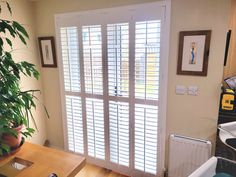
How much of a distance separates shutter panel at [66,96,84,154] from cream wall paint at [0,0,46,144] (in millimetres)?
479

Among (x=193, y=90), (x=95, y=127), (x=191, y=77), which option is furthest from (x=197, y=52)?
(x=95, y=127)

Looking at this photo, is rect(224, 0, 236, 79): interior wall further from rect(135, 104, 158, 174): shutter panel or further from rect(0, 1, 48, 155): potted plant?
rect(0, 1, 48, 155): potted plant

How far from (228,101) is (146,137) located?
3.07ft

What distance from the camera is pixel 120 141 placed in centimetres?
225

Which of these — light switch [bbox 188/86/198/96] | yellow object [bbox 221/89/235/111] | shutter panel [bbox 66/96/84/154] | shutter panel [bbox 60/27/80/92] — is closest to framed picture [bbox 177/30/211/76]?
light switch [bbox 188/86/198/96]

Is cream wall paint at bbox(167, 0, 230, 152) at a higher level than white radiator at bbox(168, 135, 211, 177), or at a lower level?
higher

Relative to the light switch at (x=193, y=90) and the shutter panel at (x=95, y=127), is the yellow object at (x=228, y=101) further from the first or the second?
the shutter panel at (x=95, y=127)

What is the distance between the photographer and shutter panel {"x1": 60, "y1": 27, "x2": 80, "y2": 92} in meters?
2.26

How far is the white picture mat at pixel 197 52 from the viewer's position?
1.72 metres

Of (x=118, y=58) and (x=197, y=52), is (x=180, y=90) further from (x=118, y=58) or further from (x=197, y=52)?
(x=118, y=58)

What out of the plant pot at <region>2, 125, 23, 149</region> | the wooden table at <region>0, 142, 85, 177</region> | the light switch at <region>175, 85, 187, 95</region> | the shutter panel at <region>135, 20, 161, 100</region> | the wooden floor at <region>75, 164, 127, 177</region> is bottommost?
the wooden floor at <region>75, 164, 127, 177</region>

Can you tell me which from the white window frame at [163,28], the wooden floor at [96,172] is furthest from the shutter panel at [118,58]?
the wooden floor at [96,172]

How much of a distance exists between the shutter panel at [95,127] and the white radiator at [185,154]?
2.89 ft

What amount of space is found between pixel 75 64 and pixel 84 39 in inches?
13.6
